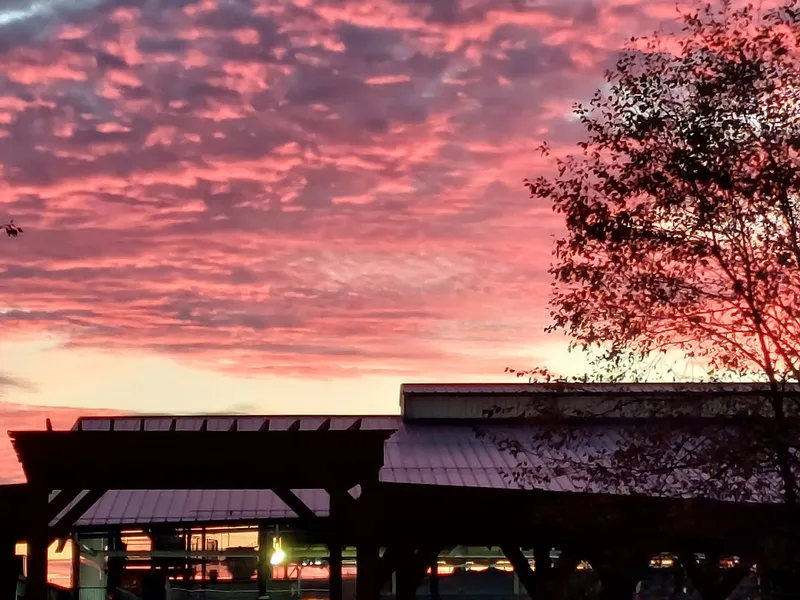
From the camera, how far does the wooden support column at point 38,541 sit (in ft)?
46.6

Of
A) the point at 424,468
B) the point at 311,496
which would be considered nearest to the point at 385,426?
the point at 424,468

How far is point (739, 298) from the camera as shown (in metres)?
14.9

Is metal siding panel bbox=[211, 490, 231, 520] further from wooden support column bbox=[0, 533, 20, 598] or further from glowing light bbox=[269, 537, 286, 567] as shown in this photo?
wooden support column bbox=[0, 533, 20, 598]

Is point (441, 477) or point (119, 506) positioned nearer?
point (119, 506)

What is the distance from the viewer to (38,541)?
1430 centimetres

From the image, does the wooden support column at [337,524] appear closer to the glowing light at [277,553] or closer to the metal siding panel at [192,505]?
the metal siding panel at [192,505]

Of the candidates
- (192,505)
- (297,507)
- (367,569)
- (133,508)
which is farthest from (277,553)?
(297,507)

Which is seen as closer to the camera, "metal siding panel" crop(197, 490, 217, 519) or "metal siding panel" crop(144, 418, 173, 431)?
"metal siding panel" crop(197, 490, 217, 519)

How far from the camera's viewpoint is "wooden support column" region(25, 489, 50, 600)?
14.2m

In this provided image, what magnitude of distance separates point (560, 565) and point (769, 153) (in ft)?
22.6

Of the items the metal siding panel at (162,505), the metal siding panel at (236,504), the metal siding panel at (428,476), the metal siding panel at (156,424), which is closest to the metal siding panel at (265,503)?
the metal siding panel at (236,504)

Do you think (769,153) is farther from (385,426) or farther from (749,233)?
(385,426)

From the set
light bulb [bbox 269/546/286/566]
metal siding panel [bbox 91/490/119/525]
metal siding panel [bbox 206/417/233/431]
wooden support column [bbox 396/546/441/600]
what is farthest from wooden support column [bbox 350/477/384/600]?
metal siding panel [bbox 206/417/233/431]

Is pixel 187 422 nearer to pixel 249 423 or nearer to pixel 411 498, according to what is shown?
pixel 249 423
